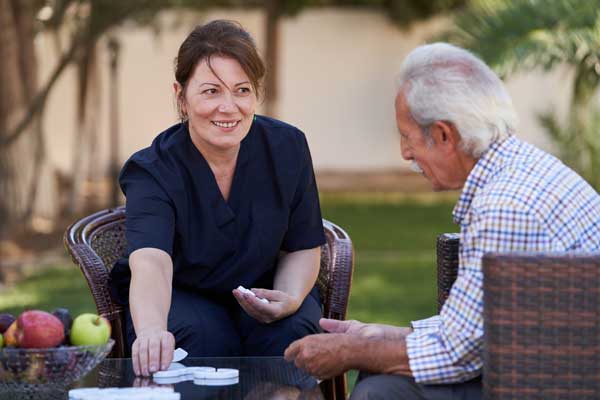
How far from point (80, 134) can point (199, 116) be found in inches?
442

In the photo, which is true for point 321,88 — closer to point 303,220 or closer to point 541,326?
point 303,220

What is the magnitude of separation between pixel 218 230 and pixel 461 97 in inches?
44.5

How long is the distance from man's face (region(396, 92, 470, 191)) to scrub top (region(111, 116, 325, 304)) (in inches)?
33.9

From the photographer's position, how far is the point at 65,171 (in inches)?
742

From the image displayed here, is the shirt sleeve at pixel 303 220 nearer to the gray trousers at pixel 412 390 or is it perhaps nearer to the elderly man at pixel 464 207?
the elderly man at pixel 464 207

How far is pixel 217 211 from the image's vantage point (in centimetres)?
358

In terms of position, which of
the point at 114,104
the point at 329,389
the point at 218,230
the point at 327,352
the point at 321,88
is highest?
the point at 321,88

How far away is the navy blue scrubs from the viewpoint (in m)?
3.50

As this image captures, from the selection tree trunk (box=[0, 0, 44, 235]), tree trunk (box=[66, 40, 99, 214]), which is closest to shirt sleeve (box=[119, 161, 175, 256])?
tree trunk (box=[0, 0, 44, 235])

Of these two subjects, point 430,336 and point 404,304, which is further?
point 404,304

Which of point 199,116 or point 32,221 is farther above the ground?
point 199,116

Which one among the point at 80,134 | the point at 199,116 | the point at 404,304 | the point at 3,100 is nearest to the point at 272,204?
the point at 199,116

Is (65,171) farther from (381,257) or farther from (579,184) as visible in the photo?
(579,184)

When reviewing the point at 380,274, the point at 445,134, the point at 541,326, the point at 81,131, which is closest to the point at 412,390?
the point at 541,326
